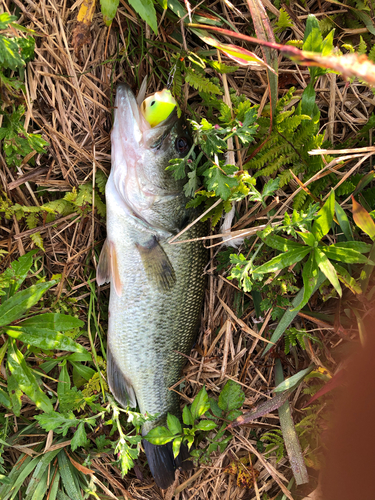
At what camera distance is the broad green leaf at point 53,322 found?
2408mm

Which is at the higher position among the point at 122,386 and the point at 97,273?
the point at 97,273

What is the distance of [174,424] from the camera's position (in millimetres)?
2717

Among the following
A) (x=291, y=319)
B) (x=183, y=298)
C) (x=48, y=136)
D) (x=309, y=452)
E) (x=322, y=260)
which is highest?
(x=48, y=136)

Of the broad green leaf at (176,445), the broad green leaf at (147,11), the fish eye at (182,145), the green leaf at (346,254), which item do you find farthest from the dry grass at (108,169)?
the green leaf at (346,254)

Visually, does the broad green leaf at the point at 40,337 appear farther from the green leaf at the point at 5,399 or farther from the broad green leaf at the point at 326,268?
the broad green leaf at the point at 326,268

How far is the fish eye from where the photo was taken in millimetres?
2482

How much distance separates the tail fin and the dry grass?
0.63ft

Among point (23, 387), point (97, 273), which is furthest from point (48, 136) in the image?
point (23, 387)

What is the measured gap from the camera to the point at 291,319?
271 cm

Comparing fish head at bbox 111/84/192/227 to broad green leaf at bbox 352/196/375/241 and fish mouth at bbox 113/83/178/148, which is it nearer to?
fish mouth at bbox 113/83/178/148

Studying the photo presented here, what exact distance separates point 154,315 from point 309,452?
170 cm

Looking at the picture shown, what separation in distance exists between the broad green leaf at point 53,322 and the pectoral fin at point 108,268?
0.40 metres

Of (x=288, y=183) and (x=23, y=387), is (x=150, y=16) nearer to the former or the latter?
(x=288, y=183)

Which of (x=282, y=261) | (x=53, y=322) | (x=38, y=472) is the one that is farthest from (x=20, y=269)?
(x=282, y=261)
